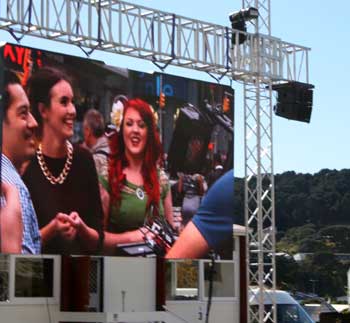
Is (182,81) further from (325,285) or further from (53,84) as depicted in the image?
(325,285)

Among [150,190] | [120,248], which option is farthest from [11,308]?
[150,190]

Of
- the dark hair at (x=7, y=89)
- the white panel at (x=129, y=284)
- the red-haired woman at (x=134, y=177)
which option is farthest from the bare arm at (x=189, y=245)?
the dark hair at (x=7, y=89)

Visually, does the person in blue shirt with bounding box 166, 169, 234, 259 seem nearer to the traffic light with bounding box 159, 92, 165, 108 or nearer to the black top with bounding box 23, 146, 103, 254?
the traffic light with bounding box 159, 92, 165, 108

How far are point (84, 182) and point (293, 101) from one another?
6313 mm

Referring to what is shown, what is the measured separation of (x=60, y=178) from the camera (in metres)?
19.8

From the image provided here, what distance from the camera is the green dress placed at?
68.5ft

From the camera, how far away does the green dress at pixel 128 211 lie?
20.9 metres

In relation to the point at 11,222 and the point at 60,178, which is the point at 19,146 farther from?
the point at 11,222

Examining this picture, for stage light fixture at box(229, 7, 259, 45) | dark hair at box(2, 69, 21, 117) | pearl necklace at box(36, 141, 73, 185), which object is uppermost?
stage light fixture at box(229, 7, 259, 45)

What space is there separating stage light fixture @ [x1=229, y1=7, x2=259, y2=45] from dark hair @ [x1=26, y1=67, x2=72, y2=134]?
5192 mm

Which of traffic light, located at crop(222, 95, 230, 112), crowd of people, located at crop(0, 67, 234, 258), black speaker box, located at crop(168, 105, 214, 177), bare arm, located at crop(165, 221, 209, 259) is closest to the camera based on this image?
crowd of people, located at crop(0, 67, 234, 258)

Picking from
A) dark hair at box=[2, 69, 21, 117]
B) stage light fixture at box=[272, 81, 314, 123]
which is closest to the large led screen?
dark hair at box=[2, 69, 21, 117]

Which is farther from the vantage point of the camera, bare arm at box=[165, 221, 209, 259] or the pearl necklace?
bare arm at box=[165, 221, 209, 259]

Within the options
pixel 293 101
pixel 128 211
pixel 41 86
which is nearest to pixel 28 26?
pixel 41 86
